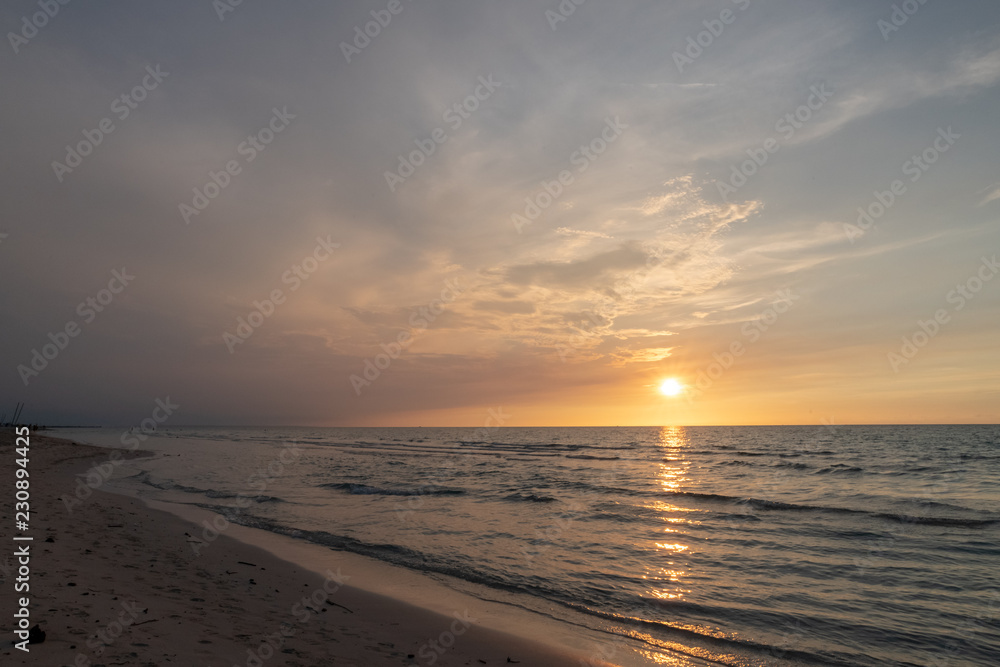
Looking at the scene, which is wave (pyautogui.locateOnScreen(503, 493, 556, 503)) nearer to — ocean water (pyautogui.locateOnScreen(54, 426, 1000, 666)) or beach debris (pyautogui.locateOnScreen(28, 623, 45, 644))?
ocean water (pyautogui.locateOnScreen(54, 426, 1000, 666))

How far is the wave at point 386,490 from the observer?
28.4 m

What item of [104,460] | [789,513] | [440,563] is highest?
[789,513]

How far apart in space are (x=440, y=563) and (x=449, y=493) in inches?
589

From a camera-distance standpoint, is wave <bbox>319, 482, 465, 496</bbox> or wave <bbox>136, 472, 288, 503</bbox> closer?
wave <bbox>136, 472, 288, 503</bbox>

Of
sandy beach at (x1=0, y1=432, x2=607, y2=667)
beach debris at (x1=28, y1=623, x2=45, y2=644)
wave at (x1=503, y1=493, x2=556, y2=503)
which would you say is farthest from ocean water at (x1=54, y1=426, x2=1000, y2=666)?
beach debris at (x1=28, y1=623, x2=45, y2=644)

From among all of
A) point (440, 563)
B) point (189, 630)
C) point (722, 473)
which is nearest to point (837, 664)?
point (440, 563)

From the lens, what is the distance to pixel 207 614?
7945mm

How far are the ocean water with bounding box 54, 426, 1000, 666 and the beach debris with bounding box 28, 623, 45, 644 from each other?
8302 mm

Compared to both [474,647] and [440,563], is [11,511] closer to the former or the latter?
[440,563]

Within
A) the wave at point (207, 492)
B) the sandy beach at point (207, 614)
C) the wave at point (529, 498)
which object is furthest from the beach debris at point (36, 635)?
the wave at point (529, 498)

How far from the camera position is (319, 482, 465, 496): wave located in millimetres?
28447

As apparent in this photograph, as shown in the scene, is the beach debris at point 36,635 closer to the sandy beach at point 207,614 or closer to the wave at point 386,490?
the sandy beach at point 207,614

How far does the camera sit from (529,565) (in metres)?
14.1

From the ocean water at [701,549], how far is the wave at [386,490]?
19 cm
